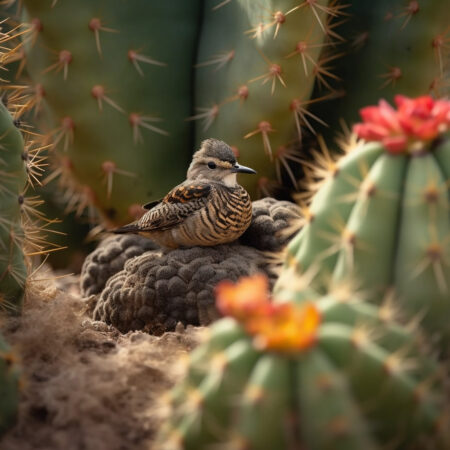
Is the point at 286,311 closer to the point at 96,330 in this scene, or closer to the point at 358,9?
the point at 96,330

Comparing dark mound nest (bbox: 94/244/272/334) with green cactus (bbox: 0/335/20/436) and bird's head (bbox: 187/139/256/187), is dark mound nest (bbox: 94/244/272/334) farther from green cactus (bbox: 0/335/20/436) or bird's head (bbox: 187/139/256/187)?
green cactus (bbox: 0/335/20/436)

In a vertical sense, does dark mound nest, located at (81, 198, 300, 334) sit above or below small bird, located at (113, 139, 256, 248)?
below

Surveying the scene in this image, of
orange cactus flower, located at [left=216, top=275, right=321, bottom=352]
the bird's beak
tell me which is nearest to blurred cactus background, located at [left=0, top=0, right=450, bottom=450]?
orange cactus flower, located at [left=216, top=275, right=321, bottom=352]

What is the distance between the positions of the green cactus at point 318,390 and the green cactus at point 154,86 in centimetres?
116

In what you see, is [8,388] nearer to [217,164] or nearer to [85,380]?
[85,380]

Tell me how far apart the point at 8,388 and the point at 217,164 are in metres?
0.96

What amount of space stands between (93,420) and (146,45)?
1350 mm

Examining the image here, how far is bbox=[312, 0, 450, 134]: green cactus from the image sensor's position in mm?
2291

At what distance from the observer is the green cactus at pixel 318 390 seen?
97 centimetres

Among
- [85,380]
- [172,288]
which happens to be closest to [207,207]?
[172,288]

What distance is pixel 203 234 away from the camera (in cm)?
204

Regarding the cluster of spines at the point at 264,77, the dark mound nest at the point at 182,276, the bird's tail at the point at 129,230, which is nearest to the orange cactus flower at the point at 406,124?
the dark mound nest at the point at 182,276

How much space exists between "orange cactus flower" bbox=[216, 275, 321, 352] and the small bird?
3.13 ft

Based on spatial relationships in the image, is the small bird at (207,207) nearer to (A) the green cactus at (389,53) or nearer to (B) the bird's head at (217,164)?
(B) the bird's head at (217,164)
